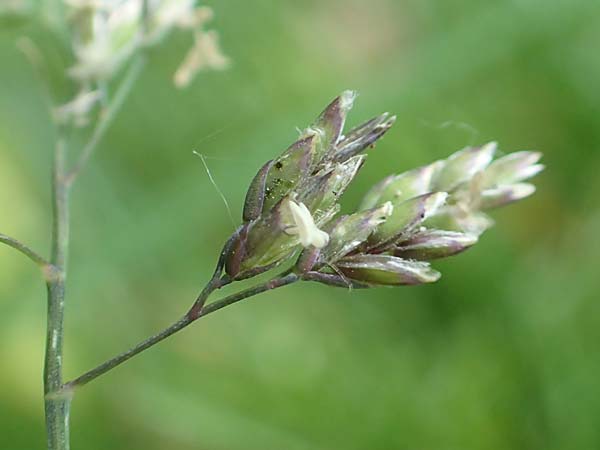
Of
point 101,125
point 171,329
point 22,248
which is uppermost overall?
point 101,125

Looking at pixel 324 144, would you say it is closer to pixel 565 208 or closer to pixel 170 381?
pixel 170 381

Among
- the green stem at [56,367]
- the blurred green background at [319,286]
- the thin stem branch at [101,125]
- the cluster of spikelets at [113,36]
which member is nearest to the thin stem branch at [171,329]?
the green stem at [56,367]

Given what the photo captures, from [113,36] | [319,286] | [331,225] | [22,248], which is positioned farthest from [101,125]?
[319,286]

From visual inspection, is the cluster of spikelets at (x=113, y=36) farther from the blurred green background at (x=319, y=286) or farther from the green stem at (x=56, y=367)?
the green stem at (x=56, y=367)

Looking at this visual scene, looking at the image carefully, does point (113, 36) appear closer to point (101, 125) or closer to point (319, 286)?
point (101, 125)

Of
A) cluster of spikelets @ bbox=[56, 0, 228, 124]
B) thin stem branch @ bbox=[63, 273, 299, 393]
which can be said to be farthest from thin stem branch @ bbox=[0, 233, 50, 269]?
cluster of spikelets @ bbox=[56, 0, 228, 124]

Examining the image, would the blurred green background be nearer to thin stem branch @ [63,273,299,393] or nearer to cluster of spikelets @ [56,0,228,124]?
cluster of spikelets @ [56,0,228,124]
